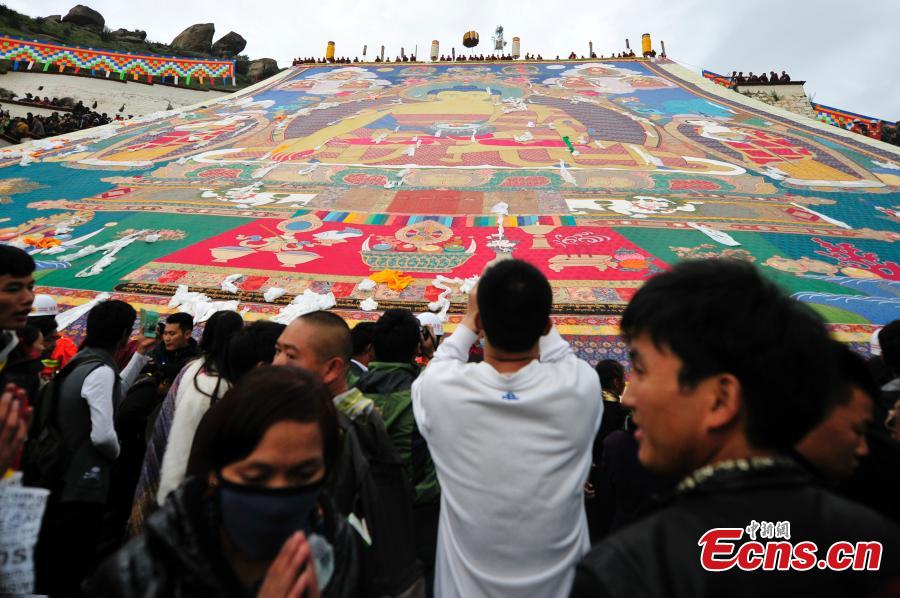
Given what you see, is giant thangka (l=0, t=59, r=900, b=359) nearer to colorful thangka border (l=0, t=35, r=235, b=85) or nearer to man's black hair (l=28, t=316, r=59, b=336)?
man's black hair (l=28, t=316, r=59, b=336)

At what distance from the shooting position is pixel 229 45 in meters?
28.1

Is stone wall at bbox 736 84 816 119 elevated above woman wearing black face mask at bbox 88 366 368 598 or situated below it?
above

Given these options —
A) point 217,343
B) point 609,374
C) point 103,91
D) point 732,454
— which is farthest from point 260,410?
point 103,91

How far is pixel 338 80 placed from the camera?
14930 mm

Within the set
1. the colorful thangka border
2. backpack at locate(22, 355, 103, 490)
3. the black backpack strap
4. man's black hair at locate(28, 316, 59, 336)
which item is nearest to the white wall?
the colorful thangka border

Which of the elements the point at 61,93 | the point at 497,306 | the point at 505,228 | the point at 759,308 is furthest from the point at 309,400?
the point at 61,93

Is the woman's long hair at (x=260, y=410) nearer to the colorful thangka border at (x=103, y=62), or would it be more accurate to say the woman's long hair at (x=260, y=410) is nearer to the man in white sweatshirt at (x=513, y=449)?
the man in white sweatshirt at (x=513, y=449)

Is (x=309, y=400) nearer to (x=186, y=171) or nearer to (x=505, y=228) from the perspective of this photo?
(x=505, y=228)

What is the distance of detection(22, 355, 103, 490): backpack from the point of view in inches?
61.0

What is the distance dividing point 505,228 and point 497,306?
5.11 metres

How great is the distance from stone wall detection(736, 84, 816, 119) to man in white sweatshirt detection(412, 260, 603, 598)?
18.0 meters

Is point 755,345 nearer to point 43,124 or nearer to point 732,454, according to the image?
point 732,454

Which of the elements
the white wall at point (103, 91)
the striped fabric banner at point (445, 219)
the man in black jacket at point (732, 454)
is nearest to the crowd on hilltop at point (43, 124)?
the white wall at point (103, 91)

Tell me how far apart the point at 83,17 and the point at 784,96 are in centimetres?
3431
